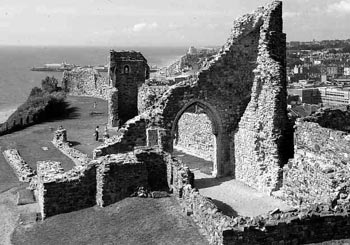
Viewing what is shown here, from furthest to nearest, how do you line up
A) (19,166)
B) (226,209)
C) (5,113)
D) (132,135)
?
(5,113) → (19,166) → (132,135) → (226,209)

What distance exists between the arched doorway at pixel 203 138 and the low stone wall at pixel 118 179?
591 cm

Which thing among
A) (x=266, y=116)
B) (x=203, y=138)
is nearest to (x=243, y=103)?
(x=266, y=116)

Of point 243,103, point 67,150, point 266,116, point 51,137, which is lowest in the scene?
point 51,137

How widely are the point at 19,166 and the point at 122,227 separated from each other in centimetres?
1199

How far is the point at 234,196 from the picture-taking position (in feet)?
65.2

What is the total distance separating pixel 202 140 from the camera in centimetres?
2769

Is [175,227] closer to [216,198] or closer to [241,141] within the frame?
[216,198]

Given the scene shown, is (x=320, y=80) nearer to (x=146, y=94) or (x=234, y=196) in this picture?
(x=146, y=94)

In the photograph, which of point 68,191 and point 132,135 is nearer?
point 68,191

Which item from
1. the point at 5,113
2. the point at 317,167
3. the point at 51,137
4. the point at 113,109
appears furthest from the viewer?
the point at 5,113

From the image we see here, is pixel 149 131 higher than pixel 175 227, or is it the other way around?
pixel 149 131

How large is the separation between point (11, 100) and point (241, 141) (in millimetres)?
69375

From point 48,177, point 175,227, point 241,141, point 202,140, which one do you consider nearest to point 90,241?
point 175,227

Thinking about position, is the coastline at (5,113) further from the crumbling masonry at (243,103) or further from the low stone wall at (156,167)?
the low stone wall at (156,167)
